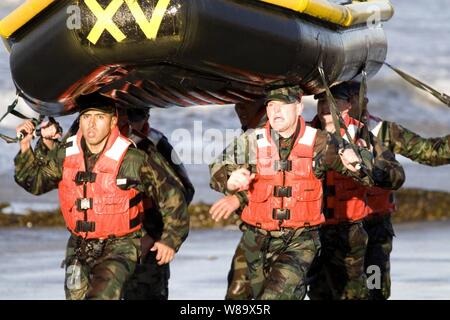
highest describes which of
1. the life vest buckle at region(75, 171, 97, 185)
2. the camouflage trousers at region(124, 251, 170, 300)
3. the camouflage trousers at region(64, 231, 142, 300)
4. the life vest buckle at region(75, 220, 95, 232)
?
the life vest buckle at region(75, 171, 97, 185)

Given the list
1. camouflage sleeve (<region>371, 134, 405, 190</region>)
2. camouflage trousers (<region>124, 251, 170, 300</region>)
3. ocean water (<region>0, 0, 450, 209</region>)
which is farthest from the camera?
ocean water (<region>0, 0, 450, 209</region>)

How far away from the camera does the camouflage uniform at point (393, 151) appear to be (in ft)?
36.7

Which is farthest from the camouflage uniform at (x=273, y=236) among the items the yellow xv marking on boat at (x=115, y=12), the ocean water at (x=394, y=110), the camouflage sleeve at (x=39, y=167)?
the ocean water at (x=394, y=110)

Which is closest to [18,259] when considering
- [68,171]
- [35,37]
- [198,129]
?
[68,171]

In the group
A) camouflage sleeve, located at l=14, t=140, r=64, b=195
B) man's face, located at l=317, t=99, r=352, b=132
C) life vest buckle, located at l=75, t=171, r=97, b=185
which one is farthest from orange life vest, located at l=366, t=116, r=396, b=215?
camouflage sleeve, located at l=14, t=140, r=64, b=195

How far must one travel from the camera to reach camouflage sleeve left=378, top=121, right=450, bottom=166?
11141 mm

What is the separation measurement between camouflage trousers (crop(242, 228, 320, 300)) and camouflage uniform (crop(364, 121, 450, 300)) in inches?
55.0

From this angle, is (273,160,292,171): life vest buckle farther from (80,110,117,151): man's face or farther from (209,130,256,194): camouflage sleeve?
(80,110,117,151): man's face

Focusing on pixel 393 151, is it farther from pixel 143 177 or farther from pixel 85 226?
pixel 85 226

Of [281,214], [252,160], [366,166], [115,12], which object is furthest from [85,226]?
[366,166]

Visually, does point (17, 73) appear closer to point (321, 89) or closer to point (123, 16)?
point (123, 16)

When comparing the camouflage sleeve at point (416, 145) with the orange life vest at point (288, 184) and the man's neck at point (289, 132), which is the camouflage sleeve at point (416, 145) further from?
the man's neck at point (289, 132)

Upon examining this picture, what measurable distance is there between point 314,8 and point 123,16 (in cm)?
147
